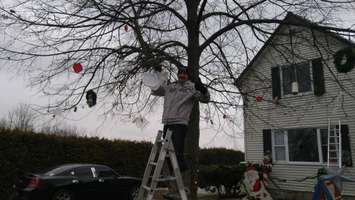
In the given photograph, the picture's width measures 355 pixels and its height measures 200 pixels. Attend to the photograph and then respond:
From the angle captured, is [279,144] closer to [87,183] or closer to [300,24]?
[87,183]

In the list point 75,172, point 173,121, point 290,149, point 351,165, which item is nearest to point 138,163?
point 75,172

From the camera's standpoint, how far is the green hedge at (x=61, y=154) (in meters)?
11.5

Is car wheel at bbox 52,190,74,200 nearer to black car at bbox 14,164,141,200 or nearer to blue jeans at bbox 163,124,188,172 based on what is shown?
black car at bbox 14,164,141,200

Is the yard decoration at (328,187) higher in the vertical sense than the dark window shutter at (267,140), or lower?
lower

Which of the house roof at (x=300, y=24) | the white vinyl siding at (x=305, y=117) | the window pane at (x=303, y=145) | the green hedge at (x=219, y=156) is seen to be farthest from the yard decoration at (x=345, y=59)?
the green hedge at (x=219, y=156)

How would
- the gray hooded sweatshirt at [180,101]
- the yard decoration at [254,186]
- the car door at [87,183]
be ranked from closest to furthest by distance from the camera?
the gray hooded sweatshirt at [180,101]
the car door at [87,183]
the yard decoration at [254,186]

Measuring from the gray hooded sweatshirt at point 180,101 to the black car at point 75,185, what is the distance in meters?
6.25

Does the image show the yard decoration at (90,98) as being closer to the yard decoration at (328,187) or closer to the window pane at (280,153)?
the yard decoration at (328,187)

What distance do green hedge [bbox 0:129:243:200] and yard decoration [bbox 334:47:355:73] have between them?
25.3 feet

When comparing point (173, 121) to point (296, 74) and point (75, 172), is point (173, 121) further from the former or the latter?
point (75, 172)

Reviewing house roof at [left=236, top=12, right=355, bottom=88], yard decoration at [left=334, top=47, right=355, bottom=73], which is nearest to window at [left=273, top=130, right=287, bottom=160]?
house roof at [left=236, top=12, right=355, bottom=88]

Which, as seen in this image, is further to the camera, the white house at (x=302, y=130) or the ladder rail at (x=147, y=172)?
the white house at (x=302, y=130)

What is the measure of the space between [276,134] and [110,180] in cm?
717

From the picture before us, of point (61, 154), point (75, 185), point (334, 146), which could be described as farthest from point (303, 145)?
point (61, 154)
